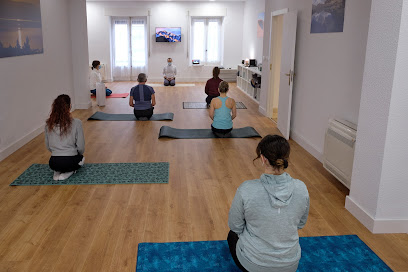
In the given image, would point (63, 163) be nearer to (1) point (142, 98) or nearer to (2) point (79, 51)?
(1) point (142, 98)

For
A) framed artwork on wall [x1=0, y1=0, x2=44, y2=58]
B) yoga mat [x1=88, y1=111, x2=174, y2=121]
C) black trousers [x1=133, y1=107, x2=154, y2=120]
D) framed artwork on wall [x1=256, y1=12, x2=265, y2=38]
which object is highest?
framed artwork on wall [x1=256, y1=12, x2=265, y2=38]

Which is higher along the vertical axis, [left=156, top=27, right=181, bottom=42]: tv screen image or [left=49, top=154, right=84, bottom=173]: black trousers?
[left=156, top=27, right=181, bottom=42]: tv screen image

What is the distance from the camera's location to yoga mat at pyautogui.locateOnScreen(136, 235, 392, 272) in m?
2.61

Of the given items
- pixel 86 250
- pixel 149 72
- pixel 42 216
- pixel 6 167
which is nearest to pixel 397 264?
pixel 86 250

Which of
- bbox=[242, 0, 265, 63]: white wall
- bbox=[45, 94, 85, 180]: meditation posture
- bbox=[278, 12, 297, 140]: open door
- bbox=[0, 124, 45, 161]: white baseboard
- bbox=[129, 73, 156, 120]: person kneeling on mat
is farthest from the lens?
bbox=[242, 0, 265, 63]: white wall

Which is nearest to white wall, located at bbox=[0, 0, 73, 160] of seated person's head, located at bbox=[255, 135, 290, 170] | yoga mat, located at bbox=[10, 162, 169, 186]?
yoga mat, located at bbox=[10, 162, 169, 186]

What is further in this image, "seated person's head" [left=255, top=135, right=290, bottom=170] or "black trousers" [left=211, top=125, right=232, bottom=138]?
"black trousers" [left=211, top=125, right=232, bottom=138]

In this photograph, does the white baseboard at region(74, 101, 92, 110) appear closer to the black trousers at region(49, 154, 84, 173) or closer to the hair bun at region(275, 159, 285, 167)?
the black trousers at region(49, 154, 84, 173)

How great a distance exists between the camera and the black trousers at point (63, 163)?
13.3 ft

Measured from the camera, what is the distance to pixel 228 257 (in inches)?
107

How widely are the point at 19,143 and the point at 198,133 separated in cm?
264

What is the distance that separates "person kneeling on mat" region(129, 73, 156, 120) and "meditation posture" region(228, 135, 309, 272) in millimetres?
5195

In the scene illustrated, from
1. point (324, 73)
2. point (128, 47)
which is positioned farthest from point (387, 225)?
point (128, 47)

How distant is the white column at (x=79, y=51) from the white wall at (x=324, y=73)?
4047mm
